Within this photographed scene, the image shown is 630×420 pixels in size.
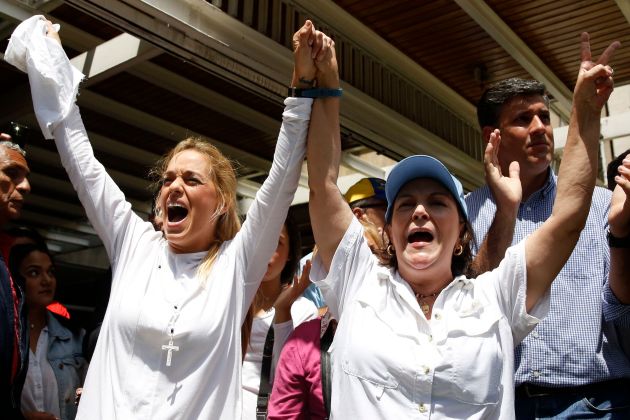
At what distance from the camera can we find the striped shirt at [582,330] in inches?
86.4

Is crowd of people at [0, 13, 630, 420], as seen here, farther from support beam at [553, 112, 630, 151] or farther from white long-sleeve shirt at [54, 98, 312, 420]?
support beam at [553, 112, 630, 151]

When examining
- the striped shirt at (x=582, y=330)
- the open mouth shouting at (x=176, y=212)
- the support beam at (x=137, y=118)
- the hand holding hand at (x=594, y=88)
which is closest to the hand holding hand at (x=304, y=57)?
the open mouth shouting at (x=176, y=212)

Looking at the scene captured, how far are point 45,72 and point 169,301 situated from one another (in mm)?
1011

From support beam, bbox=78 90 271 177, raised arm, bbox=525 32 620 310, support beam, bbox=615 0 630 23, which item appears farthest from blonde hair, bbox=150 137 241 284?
support beam, bbox=615 0 630 23

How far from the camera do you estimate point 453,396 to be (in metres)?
1.77

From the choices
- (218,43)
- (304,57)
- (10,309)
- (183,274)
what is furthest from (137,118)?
(304,57)

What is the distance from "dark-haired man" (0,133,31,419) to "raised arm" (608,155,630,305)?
2.22 m

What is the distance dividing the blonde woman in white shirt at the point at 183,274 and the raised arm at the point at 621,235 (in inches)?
41.9

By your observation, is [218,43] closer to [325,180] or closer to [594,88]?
[325,180]

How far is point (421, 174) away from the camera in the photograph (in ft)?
7.05

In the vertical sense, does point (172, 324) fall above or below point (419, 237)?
below

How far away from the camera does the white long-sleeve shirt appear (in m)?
1.99

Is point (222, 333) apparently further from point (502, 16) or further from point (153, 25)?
point (502, 16)

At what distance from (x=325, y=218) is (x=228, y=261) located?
406 mm
